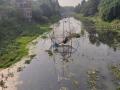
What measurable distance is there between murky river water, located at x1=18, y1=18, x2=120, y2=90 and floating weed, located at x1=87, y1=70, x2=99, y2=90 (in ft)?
0.95

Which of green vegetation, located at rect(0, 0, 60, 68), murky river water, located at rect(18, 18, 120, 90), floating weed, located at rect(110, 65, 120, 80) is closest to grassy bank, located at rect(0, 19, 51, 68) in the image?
green vegetation, located at rect(0, 0, 60, 68)

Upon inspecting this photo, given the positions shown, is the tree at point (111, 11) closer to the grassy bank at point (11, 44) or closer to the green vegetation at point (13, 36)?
the green vegetation at point (13, 36)

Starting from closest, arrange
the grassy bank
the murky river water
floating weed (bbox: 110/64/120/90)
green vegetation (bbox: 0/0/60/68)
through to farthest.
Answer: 1. floating weed (bbox: 110/64/120/90)
2. the murky river water
3. the grassy bank
4. green vegetation (bbox: 0/0/60/68)

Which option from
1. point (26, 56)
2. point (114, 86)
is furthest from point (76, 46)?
point (114, 86)

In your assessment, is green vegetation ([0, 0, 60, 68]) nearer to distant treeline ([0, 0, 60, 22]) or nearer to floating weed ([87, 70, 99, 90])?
distant treeline ([0, 0, 60, 22])

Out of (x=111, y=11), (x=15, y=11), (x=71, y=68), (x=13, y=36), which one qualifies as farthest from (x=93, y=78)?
(x=111, y=11)

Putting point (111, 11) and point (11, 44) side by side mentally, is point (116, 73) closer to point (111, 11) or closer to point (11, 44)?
point (11, 44)

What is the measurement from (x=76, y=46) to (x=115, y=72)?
16944 millimetres

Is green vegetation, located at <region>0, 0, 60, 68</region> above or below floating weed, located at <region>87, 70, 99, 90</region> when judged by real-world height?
above

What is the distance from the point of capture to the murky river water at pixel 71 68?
82.3 ft

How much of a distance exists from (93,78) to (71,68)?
4754 mm

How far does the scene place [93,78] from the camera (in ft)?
87.2

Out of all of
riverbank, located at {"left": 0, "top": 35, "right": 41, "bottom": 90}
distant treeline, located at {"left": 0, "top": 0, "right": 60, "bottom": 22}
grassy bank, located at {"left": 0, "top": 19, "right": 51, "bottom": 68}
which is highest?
distant treeline, located at {"left": 0, "top": 0, "right": 60, "bottom": 22}

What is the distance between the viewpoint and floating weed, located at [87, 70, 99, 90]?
24125 mm
